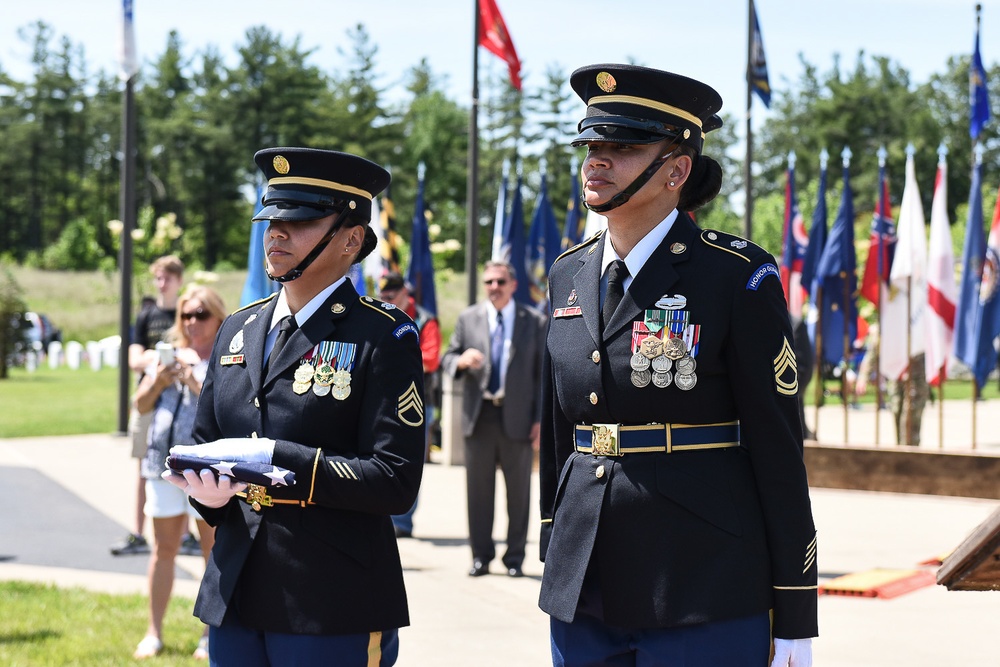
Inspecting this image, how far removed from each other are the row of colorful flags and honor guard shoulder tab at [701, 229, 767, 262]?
36.5ft

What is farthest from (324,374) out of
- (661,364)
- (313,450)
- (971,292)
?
(971,292)

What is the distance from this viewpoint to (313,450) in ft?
10.9

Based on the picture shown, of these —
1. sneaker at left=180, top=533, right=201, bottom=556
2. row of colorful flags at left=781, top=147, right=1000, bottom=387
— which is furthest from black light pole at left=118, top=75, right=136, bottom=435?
row of colorful flags at left=781, top=147, right=1000, bottom=387

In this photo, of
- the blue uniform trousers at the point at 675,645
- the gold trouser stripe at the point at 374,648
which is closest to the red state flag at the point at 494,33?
the gold trouser stripe at the point at 374,648

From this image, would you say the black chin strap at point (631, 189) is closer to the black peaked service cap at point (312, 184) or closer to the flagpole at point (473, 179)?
the black peaked service cap at point (312, 184)

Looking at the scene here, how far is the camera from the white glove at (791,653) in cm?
292

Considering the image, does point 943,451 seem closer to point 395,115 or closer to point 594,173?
point 594,173

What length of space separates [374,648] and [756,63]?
1679 centimetres

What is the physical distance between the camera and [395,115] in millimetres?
84000

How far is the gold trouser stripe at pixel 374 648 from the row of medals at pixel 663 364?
103 cm

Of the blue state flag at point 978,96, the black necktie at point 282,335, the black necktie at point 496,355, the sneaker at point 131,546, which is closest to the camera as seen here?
the black necktie at point 282,335

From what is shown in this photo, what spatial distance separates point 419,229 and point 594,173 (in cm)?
1510

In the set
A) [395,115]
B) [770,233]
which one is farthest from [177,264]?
[395,115]

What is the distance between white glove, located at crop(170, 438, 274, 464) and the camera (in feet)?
10.7
